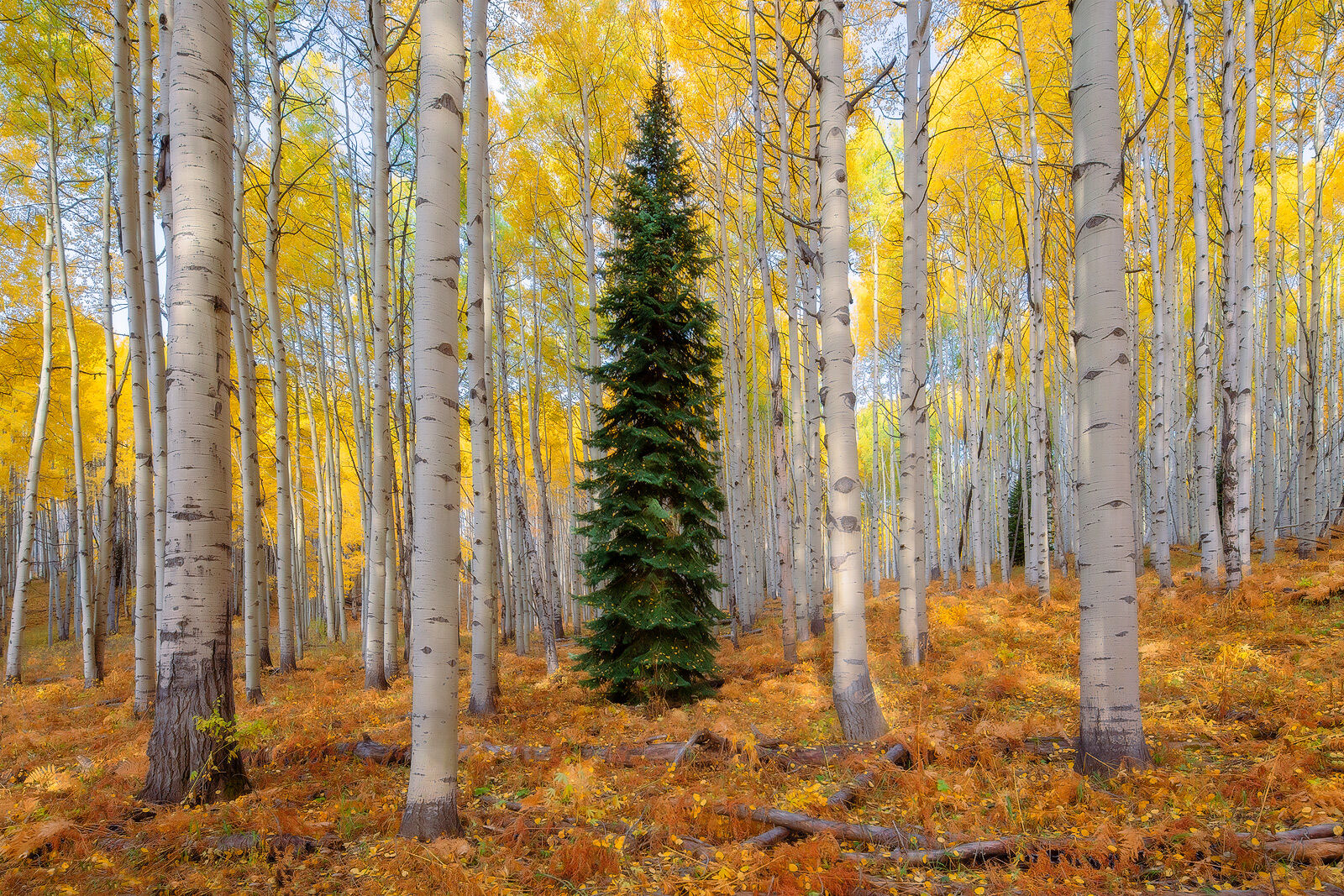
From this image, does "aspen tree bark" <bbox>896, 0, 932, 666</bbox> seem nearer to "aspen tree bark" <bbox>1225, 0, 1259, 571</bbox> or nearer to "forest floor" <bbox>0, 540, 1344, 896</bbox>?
"forest floor" <bbox>0, 540, 1344, 896</bbox>

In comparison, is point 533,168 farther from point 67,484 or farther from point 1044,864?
point 67,484

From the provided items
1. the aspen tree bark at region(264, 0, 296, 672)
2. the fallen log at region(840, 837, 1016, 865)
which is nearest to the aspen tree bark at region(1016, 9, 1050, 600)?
the fallen log at region(840, 837, 1016, 865)

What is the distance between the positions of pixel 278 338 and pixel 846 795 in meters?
9.01

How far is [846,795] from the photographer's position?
11.5 ft

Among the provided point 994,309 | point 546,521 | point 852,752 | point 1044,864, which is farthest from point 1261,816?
point 994,309

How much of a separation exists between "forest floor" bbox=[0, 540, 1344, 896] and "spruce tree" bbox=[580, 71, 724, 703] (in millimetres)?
596

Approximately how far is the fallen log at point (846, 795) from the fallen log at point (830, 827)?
0.16ft

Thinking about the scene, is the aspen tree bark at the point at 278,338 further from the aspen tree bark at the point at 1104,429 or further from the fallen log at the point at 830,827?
the aspen tree bark at the point at 1104,429

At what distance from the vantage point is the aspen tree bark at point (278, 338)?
7.39m

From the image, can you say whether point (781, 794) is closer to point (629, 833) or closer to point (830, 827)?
point (830, 827)

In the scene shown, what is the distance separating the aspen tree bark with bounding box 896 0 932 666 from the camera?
656 cm

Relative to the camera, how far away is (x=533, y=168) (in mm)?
10141

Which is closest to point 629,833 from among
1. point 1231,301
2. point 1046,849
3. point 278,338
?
point 1046,849

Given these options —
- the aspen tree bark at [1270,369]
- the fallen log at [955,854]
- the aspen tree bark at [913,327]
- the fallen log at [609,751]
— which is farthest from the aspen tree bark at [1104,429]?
the aspen tree bark at [1270,369]
